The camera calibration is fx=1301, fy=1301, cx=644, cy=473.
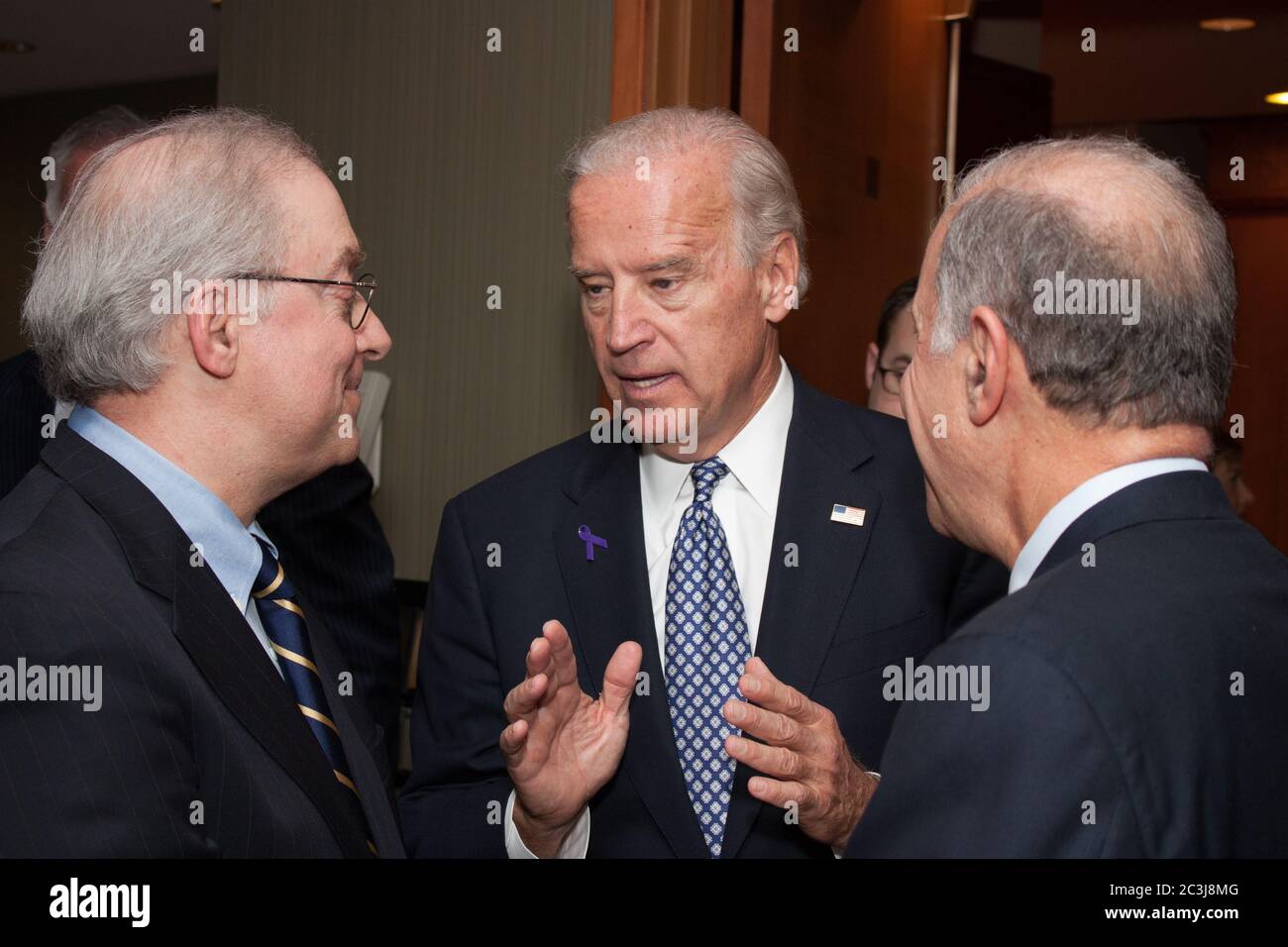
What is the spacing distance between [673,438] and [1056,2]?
3.44 meters

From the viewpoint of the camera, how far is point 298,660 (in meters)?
1.59

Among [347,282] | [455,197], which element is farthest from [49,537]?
[455,197]

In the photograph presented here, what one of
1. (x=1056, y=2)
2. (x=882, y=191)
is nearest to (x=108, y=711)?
(x=882, y=191)

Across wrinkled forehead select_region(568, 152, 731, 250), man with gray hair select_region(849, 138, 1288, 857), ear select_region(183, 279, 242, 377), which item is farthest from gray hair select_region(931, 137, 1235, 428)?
ear select_region(183, 279, 242, 377)

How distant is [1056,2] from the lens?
4609 millimetres

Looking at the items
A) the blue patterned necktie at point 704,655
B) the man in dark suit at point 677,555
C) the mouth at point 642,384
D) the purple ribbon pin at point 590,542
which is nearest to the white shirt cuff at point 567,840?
the man in dark suit at point 677,555

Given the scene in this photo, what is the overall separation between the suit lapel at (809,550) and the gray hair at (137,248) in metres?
0.80

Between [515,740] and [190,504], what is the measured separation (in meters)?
0.48

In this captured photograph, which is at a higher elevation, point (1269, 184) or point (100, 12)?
point (100, 12)

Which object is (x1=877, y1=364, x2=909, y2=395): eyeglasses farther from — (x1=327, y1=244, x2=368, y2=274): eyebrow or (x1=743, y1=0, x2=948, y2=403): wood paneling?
(x1=327, y1=244, x2=368, y2=274): eyebrow

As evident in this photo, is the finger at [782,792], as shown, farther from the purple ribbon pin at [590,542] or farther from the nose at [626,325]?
the nose at [626,325]
